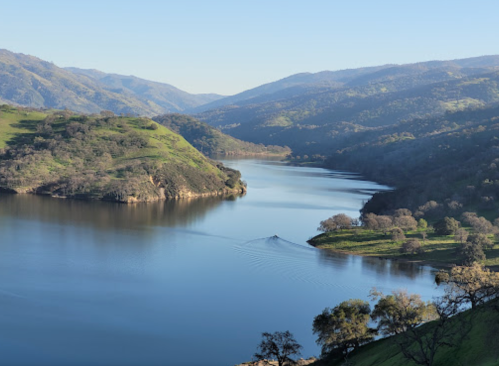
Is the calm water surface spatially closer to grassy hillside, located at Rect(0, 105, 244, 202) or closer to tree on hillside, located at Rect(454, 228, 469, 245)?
tree on hillside, located at Rect(454, 228, 469, 245)

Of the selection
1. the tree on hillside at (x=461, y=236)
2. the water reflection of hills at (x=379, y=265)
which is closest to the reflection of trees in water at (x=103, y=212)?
the water reflection of hills at (x=379, y=265)

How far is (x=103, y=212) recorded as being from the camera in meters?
118

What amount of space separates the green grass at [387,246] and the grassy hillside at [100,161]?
60294 mm

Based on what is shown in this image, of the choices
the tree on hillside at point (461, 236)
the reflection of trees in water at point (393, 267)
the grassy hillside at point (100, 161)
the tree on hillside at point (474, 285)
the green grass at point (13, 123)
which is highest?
the green grass at point (13, 123)

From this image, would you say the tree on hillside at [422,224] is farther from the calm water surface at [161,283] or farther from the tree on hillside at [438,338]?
the tree on hillside at [438,338]

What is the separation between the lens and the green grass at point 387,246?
82250 millimetres

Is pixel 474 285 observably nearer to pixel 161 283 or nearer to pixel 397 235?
pixel 161 283

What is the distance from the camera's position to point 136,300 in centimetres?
5959

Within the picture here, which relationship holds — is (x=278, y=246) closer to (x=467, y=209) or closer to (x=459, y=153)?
(x=467, y=209)

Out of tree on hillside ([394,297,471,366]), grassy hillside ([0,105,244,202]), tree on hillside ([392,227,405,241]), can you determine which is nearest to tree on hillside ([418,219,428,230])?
tree on hillside ([392,227,405,241])

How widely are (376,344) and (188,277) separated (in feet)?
104

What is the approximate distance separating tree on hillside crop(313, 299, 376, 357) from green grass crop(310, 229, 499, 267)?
129ft

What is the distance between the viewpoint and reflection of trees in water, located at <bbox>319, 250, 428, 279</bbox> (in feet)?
253

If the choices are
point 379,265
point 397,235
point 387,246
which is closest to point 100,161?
point 397,235
